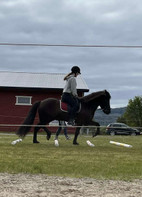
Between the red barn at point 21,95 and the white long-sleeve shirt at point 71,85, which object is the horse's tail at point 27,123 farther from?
the red barn at point 21,95

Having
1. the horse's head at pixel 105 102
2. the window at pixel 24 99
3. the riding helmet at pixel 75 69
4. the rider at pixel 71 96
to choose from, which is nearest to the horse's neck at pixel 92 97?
the horse's head at pixel 105 102

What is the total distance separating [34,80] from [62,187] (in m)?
24.5

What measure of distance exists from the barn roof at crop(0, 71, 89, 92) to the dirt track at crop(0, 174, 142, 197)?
20.8 meters

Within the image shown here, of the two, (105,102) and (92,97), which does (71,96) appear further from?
(105,102)

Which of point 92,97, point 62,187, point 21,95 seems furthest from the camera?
point 21,95

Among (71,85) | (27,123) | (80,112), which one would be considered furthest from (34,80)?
(71,85)

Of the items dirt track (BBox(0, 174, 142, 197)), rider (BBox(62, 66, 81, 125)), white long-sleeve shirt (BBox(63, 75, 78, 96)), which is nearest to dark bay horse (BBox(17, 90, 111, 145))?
rider (BBox(62, 66, 81, 125))

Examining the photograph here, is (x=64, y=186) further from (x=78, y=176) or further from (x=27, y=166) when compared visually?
(x=27, y=166)

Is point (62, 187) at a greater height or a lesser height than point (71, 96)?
lesser

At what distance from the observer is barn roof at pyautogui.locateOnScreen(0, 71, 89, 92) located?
86.0ft

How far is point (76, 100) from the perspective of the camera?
1078 cm

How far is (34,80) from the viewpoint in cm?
2870

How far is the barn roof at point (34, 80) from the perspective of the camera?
86.0 ft

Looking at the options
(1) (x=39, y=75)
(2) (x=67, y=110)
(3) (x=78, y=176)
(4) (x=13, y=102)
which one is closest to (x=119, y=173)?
(3) (x=78, y=176)
